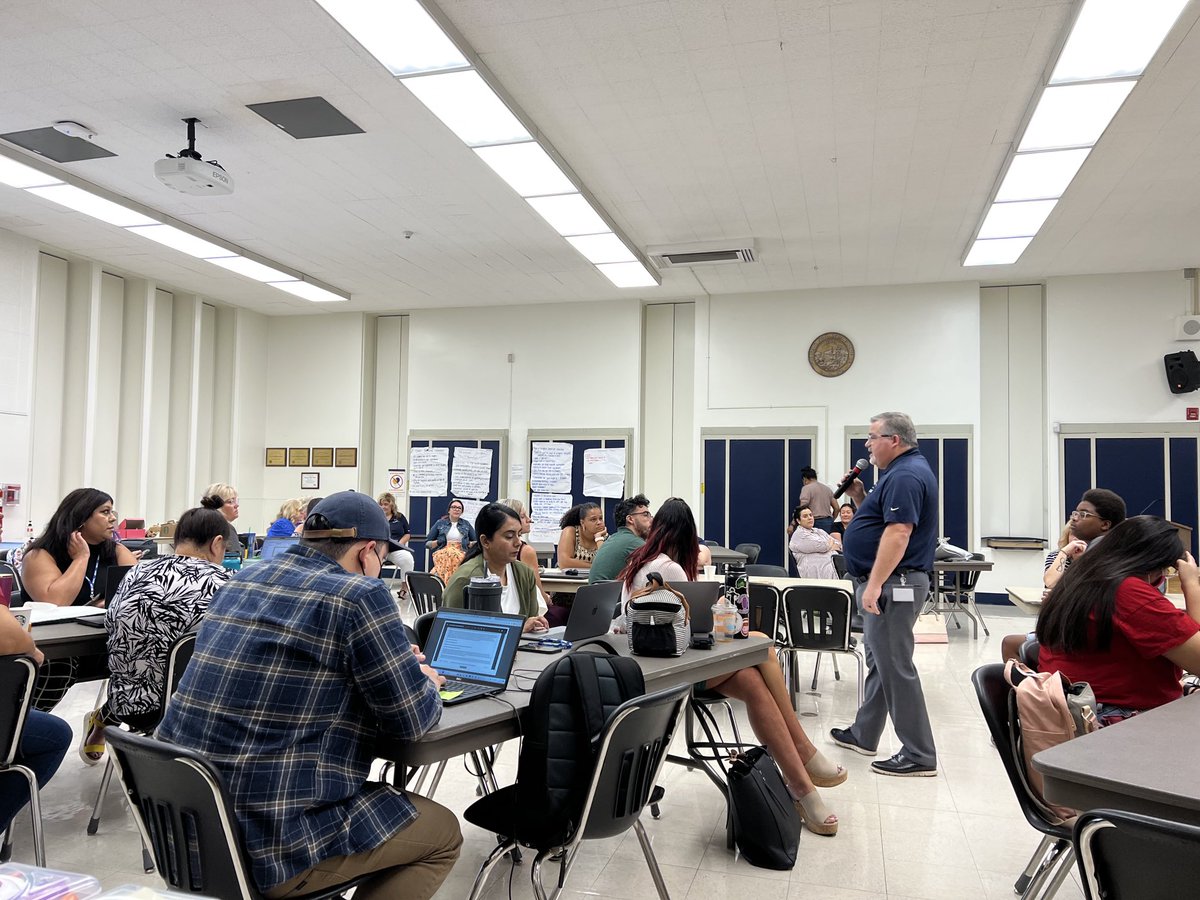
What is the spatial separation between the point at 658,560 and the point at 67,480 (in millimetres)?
8084

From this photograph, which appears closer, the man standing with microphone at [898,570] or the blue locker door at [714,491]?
the man standing with microphone at [898,570]

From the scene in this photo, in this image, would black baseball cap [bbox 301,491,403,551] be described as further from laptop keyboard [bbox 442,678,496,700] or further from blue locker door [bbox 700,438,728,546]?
blue locker door [bbox 700,438,728,546]

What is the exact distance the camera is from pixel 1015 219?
7793mm

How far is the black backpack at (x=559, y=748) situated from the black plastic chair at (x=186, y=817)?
523mm

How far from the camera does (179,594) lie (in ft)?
10.2

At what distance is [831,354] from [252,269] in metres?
6.68

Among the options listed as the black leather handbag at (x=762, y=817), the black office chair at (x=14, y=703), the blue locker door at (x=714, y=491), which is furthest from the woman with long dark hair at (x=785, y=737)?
the blue locker door at (x=714, y=491)

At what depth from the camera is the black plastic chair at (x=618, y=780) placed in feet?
7.27

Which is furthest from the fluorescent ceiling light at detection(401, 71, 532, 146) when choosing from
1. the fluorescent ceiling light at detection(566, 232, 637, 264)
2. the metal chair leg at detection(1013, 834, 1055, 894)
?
the metal chair leg at detection(1013, 834, 1055, 894)

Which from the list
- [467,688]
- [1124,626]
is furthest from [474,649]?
[1124,626]

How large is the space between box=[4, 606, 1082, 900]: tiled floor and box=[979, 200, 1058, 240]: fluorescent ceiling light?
15.7 feet

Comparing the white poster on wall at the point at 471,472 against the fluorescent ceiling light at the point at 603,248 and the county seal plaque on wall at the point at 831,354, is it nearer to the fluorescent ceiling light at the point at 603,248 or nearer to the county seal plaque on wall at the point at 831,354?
the fluorescent ceiling light at the point at 603,248

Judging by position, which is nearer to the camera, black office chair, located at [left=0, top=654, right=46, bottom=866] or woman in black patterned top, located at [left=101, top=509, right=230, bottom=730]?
black office chair, located at [left=0, top=654, right=46, bottom=866]

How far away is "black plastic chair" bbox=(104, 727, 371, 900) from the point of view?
70.7 inches
